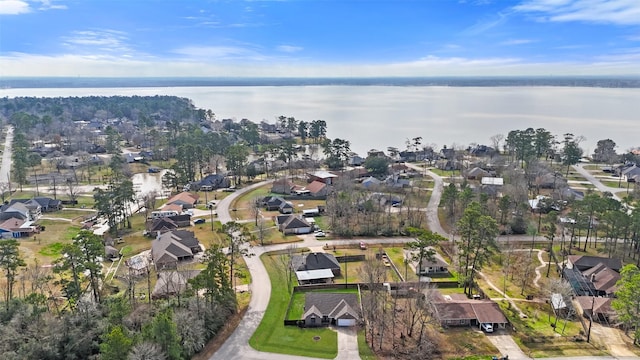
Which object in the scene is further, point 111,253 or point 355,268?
point 111,253

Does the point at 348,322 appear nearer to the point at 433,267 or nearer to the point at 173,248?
the point at 433,267

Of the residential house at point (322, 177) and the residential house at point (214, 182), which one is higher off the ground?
the residential house at point (322, 177)

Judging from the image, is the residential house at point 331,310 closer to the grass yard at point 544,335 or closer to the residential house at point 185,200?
the grass yard at point 544,335

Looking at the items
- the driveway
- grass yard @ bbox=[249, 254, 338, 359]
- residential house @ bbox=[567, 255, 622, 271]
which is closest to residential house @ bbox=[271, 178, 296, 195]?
grass yard @ bbox=[249, 254, 338, 359]

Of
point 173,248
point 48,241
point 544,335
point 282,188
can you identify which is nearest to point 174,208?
point 48,241

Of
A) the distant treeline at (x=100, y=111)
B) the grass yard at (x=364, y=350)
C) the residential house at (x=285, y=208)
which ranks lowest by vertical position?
the grass yard at (x=364, y=350)

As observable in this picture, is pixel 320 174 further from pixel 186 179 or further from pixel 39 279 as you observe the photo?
pixel 39 279

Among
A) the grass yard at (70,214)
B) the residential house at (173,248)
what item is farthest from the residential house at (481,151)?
the grass yard at (70,214)
